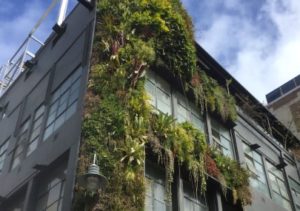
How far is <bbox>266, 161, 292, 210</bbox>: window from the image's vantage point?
710 inches

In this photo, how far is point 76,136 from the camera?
11766 mm

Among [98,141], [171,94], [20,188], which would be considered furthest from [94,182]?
[171,94]

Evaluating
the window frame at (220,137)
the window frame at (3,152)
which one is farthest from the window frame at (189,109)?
the window frame at (3,152)

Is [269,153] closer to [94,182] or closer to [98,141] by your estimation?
[98,141]

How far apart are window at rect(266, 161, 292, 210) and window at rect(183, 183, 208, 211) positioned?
536 cm

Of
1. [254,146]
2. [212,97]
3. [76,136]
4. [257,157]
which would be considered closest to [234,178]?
[212,97]

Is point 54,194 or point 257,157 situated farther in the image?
point 257,157

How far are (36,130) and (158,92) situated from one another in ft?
13.1

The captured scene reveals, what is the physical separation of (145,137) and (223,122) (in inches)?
237

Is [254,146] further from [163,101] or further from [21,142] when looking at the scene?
[21,142]

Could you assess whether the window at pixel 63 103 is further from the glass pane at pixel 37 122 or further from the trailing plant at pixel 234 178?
the trailing plant at pixel 234 178

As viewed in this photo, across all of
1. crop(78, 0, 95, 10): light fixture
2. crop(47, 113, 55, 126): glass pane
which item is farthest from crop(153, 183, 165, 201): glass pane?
crop(78, 0, 95, 10): light fixture

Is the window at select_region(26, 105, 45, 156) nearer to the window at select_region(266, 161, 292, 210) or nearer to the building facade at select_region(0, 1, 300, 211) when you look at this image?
the building facade at select_region(0, 1, 300, 211)

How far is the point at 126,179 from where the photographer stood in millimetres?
10633
